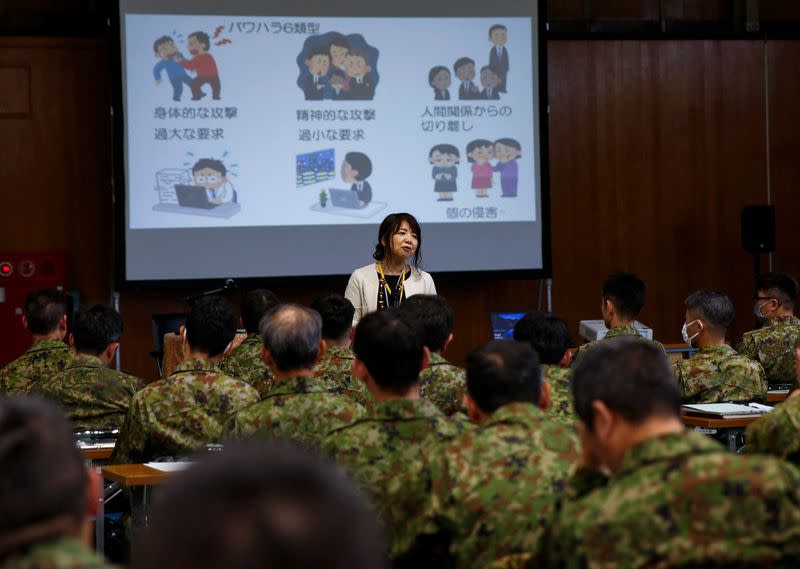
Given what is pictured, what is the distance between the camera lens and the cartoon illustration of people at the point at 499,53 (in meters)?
8.41

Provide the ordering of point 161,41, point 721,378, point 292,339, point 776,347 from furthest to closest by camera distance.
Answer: point 161,41 < point 776,347 < point 721,378 < point 292,339

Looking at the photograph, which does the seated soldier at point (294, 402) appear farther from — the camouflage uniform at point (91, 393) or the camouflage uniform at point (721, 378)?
the camouflage uniform at point (721, 378)

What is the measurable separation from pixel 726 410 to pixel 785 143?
549cm

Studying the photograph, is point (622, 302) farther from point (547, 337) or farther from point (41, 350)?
point (41, 350)

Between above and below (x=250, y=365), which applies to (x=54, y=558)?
above

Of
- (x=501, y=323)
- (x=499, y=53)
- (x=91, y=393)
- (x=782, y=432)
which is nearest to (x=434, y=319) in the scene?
(x=91, y=393)

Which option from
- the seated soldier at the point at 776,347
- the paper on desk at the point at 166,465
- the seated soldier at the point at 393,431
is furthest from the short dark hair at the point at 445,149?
the seated soldier at the point at 393,431

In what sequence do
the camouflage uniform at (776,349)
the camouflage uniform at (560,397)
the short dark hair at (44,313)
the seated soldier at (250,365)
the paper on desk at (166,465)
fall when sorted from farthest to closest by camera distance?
the camouflage uniform at (776,349)
the short dark hair at (44,313)
the seated soldier at (250,365)
the camouflage uniform at (560,397)
the paper on desk at (166,465)

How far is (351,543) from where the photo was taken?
0.87m

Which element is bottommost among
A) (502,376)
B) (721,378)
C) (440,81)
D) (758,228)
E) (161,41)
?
(721,378)

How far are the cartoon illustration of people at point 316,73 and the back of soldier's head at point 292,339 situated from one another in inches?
190

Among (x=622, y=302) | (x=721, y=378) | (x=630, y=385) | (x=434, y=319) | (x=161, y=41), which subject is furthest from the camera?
(x=161, y=41)

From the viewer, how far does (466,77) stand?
27.5 ft

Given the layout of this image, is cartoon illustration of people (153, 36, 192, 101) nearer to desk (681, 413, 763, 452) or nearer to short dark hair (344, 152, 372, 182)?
short dark hair (344, 152, 372, 182)
